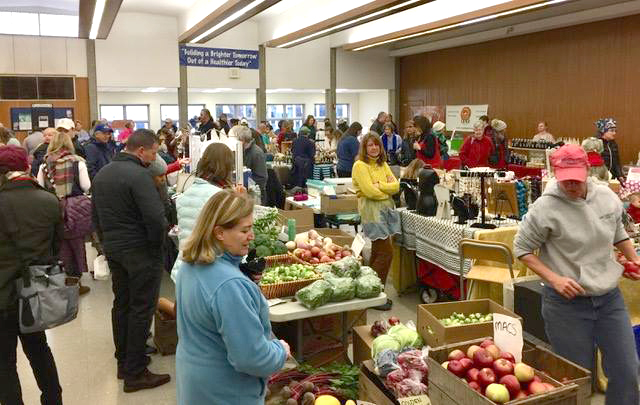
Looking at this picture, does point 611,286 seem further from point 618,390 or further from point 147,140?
point 147,140

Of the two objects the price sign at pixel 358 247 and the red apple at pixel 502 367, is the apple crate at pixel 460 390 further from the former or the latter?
the price sign at pixel 358 247

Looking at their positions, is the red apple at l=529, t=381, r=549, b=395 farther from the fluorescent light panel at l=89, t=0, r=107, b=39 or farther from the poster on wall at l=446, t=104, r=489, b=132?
the poster on wall at l=446, t=104, r=489, b=132

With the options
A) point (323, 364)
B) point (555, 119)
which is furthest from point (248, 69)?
point (323, 364)

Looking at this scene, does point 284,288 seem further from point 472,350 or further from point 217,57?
point 217,57

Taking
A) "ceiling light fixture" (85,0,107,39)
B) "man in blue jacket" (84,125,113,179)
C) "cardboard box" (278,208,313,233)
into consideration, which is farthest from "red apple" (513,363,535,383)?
"ceiling light fixture" (85,0,107,39)

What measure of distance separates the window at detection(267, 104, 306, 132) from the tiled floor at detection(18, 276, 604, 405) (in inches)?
589

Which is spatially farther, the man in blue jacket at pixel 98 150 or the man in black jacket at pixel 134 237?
the man in blue jacket at pixel 98 150

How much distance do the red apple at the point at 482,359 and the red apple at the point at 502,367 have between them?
4 cm

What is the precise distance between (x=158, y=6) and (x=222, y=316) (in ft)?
37.0

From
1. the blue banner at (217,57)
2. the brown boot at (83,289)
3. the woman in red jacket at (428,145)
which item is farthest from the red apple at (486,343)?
the blue banner at (217,57)

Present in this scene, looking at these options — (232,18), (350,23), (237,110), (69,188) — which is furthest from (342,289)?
(237,110)

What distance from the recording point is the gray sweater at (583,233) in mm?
2475

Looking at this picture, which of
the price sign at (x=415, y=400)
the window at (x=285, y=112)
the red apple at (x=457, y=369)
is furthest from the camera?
the window at (x=285, y=112)

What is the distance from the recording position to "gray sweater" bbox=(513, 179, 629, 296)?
2.47m
